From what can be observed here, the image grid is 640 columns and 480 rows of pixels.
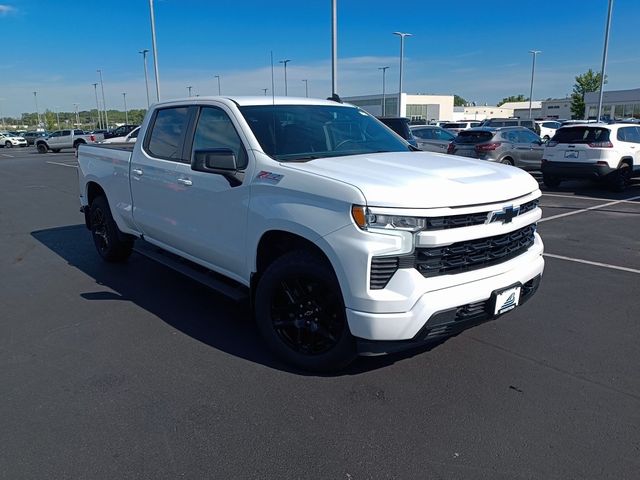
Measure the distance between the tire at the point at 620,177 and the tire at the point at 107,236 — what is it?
11202 mm

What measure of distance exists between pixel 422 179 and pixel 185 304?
9.49 feet

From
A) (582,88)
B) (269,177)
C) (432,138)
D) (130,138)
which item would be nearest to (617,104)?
(582,88)

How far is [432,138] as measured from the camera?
1838 centimetres

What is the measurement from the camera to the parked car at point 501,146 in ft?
48.6

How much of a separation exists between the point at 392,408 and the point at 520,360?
4.07 ft

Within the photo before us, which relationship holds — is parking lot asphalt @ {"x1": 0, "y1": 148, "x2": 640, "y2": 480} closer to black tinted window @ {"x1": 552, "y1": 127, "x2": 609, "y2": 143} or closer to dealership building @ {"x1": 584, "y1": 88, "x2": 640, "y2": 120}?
black tinted window @ {"x1": 552, "y1": 127, "x2": 609, "y2": 143}

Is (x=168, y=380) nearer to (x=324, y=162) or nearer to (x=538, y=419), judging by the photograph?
(x=324, y=162)

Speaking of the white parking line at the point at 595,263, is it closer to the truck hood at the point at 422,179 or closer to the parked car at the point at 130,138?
the truck hood at the point at 422,179

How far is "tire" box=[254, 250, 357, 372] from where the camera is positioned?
11.2 feet

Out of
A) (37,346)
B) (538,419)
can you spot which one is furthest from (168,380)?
(538,419)

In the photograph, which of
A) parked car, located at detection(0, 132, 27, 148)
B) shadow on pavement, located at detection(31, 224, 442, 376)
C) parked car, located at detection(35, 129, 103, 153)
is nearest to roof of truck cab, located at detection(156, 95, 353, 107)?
shadow on pavement, located at detection(31, 224, 442, 376)

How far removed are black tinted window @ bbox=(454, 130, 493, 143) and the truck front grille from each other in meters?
12.1

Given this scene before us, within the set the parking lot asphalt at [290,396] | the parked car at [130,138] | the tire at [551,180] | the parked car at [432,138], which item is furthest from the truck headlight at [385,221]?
the parked car at [432,138]

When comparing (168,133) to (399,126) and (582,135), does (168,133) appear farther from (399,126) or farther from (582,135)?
(582,135)
